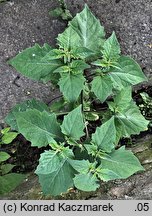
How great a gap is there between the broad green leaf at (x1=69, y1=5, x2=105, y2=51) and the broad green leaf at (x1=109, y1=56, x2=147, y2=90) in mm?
205

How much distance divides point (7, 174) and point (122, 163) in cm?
101

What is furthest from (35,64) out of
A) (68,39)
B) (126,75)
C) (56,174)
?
(56,174)

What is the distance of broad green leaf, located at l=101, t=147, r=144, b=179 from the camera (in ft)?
7.28

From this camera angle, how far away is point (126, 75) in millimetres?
2363

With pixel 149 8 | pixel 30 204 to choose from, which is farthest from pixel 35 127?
pixel 149 8

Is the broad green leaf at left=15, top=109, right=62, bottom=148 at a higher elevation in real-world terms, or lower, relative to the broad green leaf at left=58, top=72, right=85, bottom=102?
lower

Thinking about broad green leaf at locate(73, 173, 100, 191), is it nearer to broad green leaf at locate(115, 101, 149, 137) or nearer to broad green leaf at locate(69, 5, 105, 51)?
broad green leaf at locate(115, 101, 149, 137)

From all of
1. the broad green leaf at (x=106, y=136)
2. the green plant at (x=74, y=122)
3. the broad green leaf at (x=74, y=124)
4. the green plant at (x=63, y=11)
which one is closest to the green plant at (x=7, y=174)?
the green plant at (x=74, y=122)

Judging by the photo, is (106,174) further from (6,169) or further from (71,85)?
(6,169)

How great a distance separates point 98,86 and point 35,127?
0.42 m

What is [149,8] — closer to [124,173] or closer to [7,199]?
[124,173]

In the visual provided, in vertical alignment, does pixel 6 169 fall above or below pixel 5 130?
below

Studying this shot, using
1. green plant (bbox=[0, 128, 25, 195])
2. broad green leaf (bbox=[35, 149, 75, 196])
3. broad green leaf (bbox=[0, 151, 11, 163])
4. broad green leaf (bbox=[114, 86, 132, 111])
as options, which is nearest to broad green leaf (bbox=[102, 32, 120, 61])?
broad green leaf (bbox=[114, 86, 132, 111])

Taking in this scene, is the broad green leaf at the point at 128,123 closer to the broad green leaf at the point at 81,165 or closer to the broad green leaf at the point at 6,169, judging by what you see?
the broad green leaf at the point at 81,165
